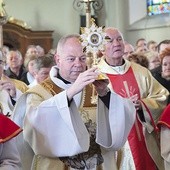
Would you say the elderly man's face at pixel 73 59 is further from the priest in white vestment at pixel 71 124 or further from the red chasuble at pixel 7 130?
the red chasuble at pixel 7 130

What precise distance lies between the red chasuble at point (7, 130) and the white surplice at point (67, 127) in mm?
329

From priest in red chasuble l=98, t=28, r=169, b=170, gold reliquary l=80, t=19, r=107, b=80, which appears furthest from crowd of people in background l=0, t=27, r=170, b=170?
priest in red chasuble l=98, t=28, r=169, b=170

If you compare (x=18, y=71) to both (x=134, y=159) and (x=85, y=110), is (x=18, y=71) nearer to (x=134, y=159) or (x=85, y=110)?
(x=134, y=159)

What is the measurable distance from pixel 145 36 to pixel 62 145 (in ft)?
40.4

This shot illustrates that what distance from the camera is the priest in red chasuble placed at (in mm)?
4961

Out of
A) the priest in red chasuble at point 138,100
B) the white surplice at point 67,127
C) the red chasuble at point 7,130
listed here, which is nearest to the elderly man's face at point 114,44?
the priest in red chasuble at point 138,100

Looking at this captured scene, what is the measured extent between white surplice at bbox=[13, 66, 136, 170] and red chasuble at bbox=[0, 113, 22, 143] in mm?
329

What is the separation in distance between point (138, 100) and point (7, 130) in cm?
184

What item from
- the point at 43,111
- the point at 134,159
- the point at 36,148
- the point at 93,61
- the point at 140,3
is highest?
the point at 140,3

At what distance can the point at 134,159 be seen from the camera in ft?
16.9

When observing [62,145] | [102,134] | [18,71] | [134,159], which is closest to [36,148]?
[62,145]

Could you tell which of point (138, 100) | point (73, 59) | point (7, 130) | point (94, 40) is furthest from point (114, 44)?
point (7, 130)

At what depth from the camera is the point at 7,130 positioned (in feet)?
11.0

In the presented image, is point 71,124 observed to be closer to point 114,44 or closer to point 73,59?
point 73,59
